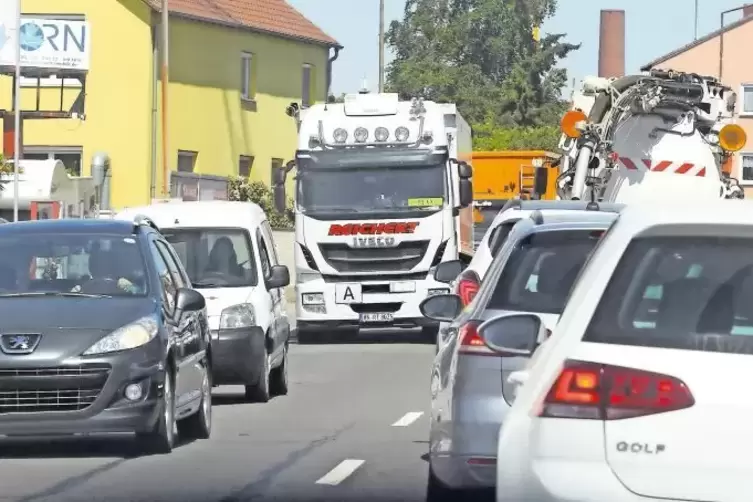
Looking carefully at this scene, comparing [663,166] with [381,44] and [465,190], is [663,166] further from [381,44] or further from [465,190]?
[381,44]

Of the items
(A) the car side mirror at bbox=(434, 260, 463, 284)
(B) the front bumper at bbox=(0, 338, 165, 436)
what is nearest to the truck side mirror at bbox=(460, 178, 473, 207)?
(A) the car side mirror at bbox=(434, 260, 463, 284)

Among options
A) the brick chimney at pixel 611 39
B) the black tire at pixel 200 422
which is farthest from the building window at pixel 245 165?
the brick chimney at pixel 611 39

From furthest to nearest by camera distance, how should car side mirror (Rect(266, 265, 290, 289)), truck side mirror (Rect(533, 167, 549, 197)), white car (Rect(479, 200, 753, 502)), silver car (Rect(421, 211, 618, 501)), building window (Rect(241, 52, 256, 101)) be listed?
building window (Rect(241, 52, 256, 101)) < truck side mirror (Rect(533, 167, 549, 197)) < car side mirror (Rect(266, 265, 290, 289)) < silver car (Rect(421, 211, 618, 501)) < white car (Rect(479, 200, 753, 502))

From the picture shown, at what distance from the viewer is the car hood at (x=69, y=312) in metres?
12.5

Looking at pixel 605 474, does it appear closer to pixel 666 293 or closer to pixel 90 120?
pixel 666 293

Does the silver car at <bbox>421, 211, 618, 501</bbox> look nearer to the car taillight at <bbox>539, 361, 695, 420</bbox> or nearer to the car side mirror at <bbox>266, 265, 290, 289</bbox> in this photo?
the car taillight at <bbox>539, 361, 695, 420</bbox>

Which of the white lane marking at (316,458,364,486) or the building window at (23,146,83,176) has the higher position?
the building window at (23,146,83,176)

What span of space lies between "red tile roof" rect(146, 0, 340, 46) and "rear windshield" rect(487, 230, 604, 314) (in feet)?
129

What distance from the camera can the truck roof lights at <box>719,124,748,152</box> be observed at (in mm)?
23228

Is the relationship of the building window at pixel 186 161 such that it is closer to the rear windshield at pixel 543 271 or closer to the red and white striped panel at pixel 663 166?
the red and white striped panel at pixel 663 166

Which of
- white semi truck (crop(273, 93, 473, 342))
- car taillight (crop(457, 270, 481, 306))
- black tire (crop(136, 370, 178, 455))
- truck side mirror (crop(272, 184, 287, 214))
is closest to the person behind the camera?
black tire (crop(136, 370, 178, 455))

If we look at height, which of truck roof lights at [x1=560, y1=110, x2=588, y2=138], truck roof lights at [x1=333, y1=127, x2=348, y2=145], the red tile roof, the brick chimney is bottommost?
truck roof lights at [x1=333, y1=127, x2=348, y2=145]

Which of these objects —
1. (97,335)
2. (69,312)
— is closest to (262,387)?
(69,312)

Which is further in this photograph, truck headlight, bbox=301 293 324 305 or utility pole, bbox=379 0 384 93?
utility pole, bbox=379 0 384 93
